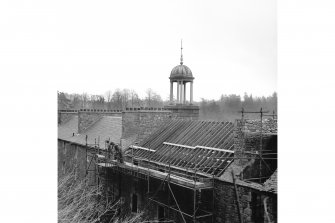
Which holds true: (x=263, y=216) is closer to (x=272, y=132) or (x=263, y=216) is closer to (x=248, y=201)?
(x=248, y=201)

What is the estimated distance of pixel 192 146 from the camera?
1095cm

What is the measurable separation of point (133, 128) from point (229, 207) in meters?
7.24

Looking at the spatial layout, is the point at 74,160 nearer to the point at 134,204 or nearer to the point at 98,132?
the point at 98,132

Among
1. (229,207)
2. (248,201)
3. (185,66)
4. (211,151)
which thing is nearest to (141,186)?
(211,151)

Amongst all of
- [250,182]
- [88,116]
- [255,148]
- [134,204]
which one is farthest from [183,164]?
[88,116]

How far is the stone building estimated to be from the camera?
809 centimetres

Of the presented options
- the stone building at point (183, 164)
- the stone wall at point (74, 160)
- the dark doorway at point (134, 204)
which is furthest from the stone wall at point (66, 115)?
the dark doorway at point (134, 204)

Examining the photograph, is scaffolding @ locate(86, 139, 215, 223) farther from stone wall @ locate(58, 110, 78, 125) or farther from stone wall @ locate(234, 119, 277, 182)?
stone wall @ locate(58, 110, 78, 125)

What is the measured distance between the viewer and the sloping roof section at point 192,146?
9.52m

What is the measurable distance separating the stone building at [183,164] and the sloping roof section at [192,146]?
0.03 m

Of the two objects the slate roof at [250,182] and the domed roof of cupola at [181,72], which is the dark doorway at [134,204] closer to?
the slate roof at [250,182]

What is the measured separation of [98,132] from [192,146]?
27.2 ft

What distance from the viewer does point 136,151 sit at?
1329 centimetres

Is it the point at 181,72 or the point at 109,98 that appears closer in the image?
the point at 181,72
